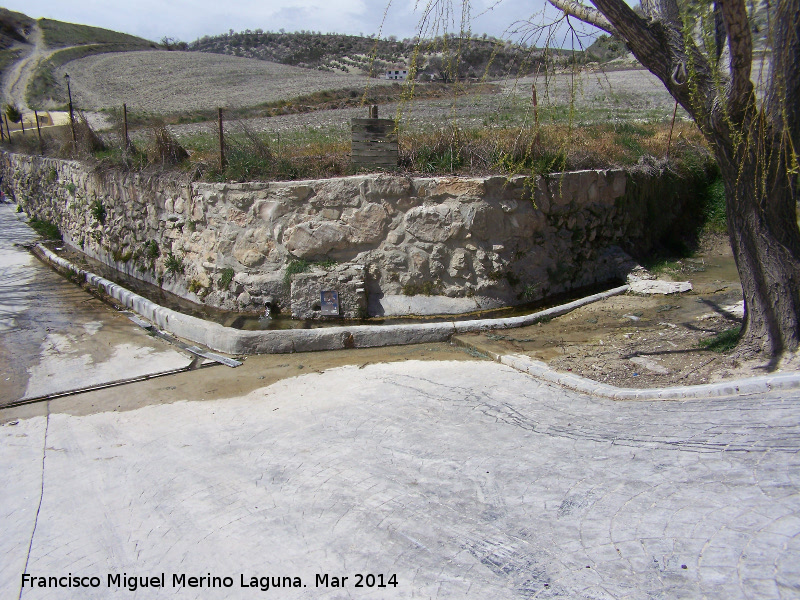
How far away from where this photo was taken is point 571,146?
977cm

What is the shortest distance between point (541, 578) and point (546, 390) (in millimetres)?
2582

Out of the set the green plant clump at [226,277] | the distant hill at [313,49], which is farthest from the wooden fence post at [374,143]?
the distant hill at [313,49]

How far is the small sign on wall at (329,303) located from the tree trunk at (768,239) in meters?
4.63

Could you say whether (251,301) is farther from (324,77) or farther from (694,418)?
(324,77)

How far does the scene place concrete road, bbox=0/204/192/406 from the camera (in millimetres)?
6176

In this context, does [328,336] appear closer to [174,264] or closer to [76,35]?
[174,264]

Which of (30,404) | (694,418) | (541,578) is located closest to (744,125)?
(694,418)

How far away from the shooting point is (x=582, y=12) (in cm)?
534

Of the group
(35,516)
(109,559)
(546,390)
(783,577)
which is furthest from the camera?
(546,390)

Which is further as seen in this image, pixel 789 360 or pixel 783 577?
pixel 789 360

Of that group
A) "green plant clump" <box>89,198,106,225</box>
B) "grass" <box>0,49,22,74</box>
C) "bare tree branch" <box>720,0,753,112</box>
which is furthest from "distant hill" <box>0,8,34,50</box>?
"bare tree branch" <box>720,0,753,112</box>

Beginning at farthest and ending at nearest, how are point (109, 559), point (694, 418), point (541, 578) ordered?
point (694, 418) < point (109, 559) < point (541, 578)

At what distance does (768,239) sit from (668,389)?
62.4 inches

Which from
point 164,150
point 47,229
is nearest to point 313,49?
point 47,229
